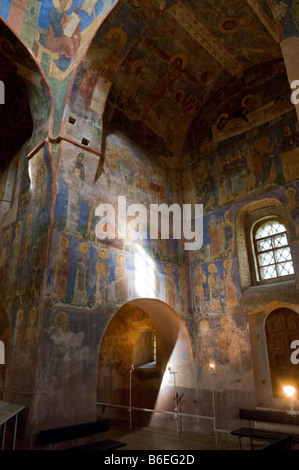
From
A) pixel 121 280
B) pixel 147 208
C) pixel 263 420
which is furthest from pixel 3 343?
pixel 263 420

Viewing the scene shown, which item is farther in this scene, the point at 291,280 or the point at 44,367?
the point at 291,280

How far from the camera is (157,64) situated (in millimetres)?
10508

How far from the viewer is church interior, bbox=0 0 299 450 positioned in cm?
764

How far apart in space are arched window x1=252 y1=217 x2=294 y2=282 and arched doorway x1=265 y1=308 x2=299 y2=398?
1055 millimetres

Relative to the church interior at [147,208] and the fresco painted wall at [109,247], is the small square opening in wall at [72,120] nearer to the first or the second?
the church interior at [147,208]

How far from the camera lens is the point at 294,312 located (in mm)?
8742

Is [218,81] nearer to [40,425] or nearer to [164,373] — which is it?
[164,373]

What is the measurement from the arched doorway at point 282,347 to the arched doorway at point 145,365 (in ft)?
7.67

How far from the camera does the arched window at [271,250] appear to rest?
920 centimetres

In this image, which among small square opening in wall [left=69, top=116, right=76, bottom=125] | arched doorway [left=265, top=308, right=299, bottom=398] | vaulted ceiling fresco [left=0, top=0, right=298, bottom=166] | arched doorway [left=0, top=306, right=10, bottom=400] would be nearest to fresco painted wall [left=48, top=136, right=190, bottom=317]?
small square opening in wall [left=69, top=116, right=76, bottom=125]

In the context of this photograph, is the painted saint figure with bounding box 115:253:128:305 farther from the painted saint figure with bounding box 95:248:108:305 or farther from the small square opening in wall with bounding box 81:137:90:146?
the small square opening in wall with bounding box 81:137:90:146

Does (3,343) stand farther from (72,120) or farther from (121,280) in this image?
(72,120)

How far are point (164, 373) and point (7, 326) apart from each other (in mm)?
5290
